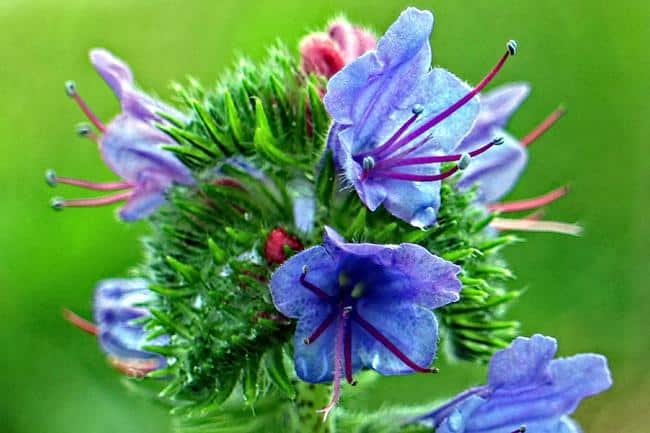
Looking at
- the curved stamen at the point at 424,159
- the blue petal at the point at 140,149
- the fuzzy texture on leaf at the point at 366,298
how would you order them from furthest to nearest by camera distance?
the blue petal at the point at 140,149
the curved stamen at the point at 424,159
the fuzzy texture on leaf at the point at 366,298

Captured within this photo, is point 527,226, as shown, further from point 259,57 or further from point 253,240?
point 259,57

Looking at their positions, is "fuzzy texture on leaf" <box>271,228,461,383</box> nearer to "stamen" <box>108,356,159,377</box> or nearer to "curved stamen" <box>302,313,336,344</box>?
"curved stamen" <box>302,313,336,344</box>

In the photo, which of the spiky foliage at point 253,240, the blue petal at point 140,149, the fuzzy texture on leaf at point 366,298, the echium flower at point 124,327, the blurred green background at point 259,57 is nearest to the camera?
the fuzzy texture on leaf at point 366,298

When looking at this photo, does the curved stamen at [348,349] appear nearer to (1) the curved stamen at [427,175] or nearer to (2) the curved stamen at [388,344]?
(2) the curved stamen at [388,344]

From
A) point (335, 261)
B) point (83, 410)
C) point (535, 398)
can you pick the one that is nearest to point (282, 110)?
point (335, 261)

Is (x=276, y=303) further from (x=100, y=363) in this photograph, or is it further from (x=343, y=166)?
(x=100, y=363)

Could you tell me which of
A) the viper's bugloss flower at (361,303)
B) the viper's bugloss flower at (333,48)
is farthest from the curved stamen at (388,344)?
the viper's bugloss flower at (333,48)
